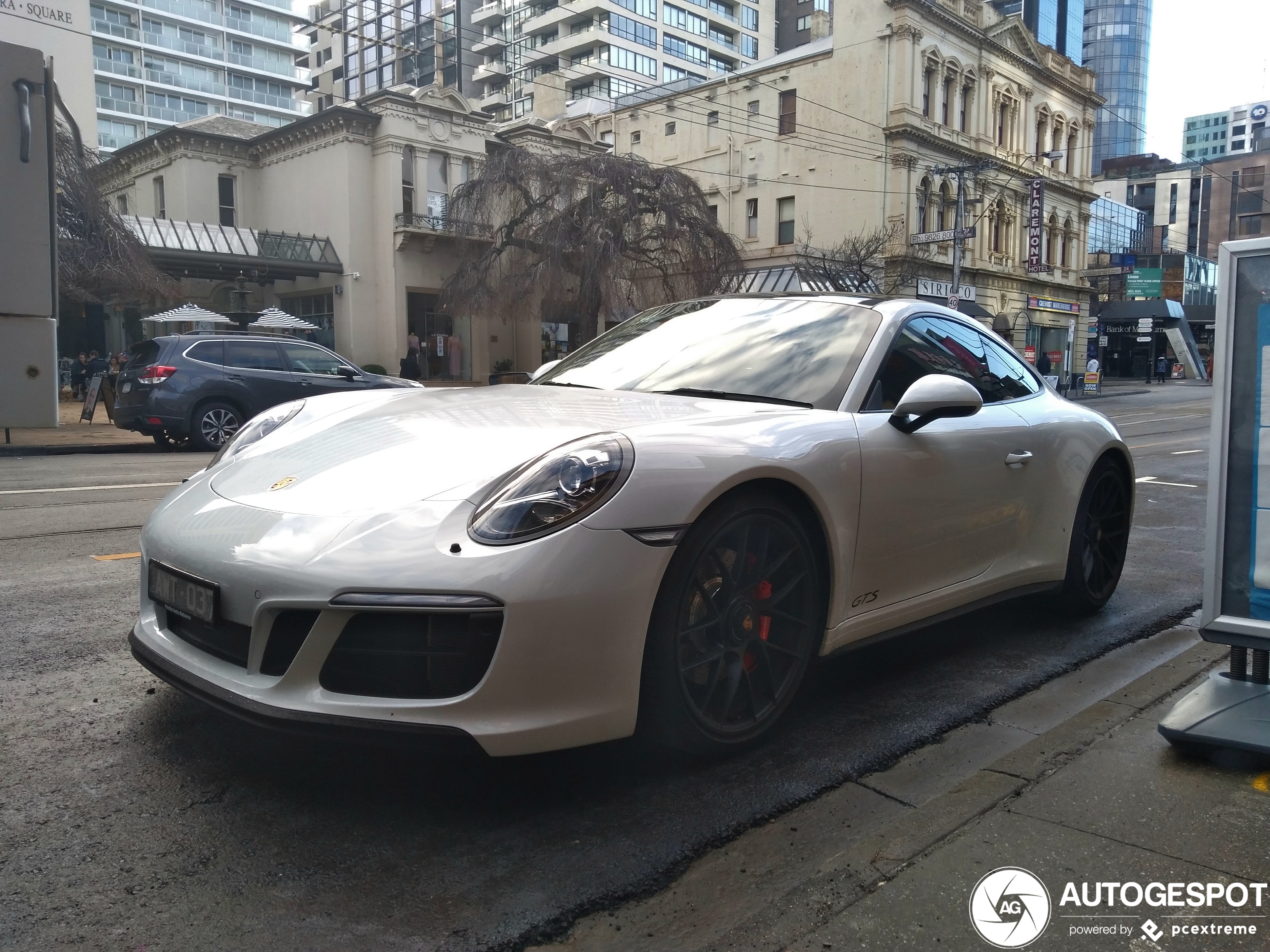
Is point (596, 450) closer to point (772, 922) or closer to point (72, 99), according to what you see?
point (772, 922)

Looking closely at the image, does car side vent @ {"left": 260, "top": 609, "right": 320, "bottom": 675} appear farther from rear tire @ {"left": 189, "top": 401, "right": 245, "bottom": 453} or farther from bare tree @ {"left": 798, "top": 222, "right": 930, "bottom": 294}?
bare tree @ {"left": 798, "top": 222, "right": 930, "bottom": 294}

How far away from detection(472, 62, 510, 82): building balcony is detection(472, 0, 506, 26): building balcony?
11.6 ft

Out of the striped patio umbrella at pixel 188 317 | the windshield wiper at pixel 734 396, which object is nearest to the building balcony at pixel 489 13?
the striped patio umbrella at pixel 188 317

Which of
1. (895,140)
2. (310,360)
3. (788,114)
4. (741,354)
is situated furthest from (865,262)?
(741,354)

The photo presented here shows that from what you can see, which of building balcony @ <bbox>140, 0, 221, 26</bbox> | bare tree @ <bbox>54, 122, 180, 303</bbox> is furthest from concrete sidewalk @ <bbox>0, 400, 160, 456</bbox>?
building balcony @ <bbox>140, 0, 221, 26</bbox>

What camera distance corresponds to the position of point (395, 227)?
3272 cm

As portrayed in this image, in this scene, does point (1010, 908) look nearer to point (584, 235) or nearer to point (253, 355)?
point (253, 355)

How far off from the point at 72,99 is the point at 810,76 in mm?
35929

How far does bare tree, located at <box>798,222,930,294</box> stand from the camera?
117 ft


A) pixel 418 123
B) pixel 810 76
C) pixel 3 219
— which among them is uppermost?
pixel 810 76

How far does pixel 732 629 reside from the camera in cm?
283

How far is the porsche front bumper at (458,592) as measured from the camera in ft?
7.68

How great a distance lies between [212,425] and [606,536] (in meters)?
12.3

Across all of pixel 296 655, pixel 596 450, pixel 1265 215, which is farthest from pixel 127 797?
pixel 1265 215
